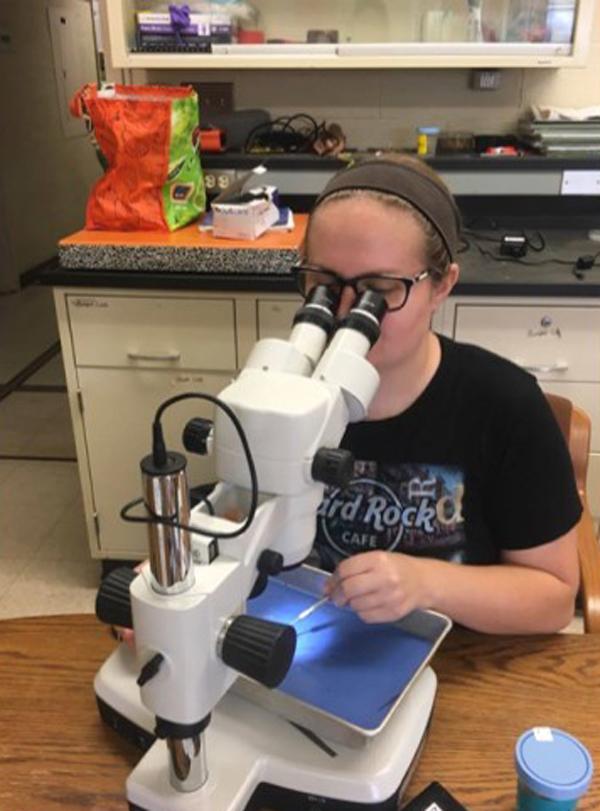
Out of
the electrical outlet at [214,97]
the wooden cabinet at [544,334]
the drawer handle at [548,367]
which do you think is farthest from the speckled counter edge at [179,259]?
the electrical outlet at [214,97]

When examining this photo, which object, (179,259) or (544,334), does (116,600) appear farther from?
(544,334)

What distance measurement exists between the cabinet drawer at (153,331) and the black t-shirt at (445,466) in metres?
1.01

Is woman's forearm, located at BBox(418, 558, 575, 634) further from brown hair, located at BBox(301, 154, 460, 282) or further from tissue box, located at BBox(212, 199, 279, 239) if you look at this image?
tissue box, located at BBox(212, 199, 279, 239)

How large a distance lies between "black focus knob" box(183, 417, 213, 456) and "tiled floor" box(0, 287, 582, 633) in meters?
1.29

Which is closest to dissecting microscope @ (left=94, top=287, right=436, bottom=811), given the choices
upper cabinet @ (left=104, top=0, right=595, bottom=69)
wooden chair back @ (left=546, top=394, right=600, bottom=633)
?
wooden chair back @ (left=546, top=394, right=600, bottom=633)

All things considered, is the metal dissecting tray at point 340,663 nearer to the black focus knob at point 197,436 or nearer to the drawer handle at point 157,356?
the black focus knob at point 197,436

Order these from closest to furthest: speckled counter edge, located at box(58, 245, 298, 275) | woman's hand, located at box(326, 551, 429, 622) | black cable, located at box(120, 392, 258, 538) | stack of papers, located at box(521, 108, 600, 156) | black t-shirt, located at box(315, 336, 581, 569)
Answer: black cable, located at box(120, 392, 258, 538)
woman's hand, located at box(326, 551, 429, 622)
black t-shirt, located at box(315, 336, 581, 569)
speckled counter edge, located at box(58, 245, 298, 275)
stack of papers, located at box(521, 108, 600, 156)

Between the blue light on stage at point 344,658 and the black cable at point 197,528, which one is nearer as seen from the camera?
the black cable at point 197,528

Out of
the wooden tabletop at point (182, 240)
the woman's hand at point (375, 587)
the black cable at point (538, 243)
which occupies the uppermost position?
the wooden tabletop at point (182, 240)

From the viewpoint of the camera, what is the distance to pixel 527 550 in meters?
0.99

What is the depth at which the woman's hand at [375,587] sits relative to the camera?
772mm

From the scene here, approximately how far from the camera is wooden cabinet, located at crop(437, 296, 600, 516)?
2.02 metres

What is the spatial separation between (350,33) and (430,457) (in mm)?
1913

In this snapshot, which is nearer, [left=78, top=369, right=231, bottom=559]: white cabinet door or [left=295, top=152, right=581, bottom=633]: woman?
[left=295, top=152, right=581, bottom=633]: woman
